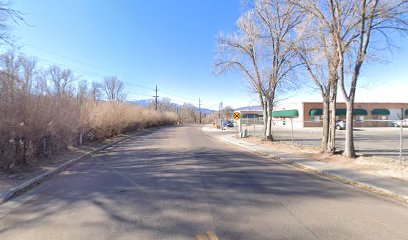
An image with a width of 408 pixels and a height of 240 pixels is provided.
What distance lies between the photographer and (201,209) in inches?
218

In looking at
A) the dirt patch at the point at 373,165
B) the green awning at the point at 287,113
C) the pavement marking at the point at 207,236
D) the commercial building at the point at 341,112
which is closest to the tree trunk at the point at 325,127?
the dirt patch at the point at 373,165

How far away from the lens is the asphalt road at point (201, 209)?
4.46 metres

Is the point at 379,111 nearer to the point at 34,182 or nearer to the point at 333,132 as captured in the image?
the point at 333,132

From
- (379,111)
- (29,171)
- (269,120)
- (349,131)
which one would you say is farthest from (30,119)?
(379,111)

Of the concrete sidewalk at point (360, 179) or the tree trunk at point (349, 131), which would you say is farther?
the tree trunk at point (349, 131)

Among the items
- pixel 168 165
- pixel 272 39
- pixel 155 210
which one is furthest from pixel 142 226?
pixel 272 39

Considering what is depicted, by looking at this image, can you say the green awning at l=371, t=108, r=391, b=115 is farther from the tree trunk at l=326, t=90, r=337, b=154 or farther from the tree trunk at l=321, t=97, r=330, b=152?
the tree trunk at l=326, t=90, r=337, b=154

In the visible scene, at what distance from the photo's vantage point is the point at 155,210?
548 cm

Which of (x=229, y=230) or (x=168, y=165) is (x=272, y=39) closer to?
(x=168, y=165)

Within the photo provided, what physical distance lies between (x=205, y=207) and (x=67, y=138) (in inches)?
446

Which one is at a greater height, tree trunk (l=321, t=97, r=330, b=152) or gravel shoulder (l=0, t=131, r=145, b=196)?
tree trunk (l=321, t=97, r=330, b=152)

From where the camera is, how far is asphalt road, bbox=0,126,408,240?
4.46m

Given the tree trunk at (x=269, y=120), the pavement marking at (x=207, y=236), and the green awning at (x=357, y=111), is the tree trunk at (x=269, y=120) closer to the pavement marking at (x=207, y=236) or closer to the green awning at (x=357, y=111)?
the pavement marking at (x=207, y=236)

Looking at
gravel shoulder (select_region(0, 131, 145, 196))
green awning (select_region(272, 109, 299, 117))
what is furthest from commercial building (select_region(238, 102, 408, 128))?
gravel shoulder (select_region(0, 131, 145, 196))
